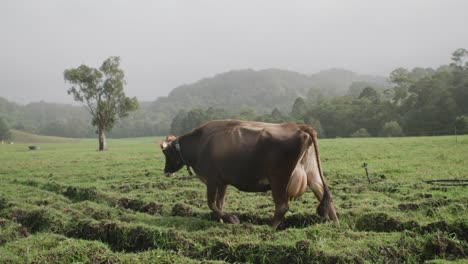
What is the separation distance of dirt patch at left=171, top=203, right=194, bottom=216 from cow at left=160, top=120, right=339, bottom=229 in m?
0.82

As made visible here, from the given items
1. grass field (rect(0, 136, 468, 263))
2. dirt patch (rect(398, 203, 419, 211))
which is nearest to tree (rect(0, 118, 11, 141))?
grass field (rect(0, 136, 468, 263))

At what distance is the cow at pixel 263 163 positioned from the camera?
25.1ft

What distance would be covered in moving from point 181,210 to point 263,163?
9.16 ft

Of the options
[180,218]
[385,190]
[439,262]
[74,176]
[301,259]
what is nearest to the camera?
[439,262]

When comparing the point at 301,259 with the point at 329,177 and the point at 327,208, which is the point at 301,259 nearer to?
the point at 327,208

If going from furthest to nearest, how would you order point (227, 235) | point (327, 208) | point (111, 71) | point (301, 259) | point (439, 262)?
point (111, 71) → point (327, 208) → point (227, 235) → point (301, 259) → point (439, 262)

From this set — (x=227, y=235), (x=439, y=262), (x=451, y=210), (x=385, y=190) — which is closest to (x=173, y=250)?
(x=227, y=235)

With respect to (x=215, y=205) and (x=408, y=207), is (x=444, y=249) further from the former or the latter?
(x=215, y=205)

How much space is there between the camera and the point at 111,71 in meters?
46.4

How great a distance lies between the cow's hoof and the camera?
8.17 metres

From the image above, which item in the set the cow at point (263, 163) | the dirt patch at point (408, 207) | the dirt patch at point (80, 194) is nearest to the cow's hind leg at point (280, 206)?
the cow at point (263, 163)

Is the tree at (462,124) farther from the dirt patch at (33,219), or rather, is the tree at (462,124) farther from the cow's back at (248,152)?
the dirt patch at (33,219)

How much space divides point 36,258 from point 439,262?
19.8 feet

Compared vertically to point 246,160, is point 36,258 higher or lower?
lower
